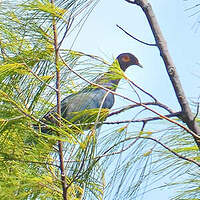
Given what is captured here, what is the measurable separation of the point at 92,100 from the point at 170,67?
2.21ft

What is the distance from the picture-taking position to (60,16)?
1.28m

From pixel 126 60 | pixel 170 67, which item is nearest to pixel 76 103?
pixel 170 67

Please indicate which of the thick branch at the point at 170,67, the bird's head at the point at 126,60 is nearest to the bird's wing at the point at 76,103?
the thick branch at the point at 170,67

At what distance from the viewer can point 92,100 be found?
1.92 metres

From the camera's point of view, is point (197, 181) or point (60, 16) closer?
point (60, 16)

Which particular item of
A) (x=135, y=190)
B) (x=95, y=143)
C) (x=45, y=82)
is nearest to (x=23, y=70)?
(x=45, y=82)

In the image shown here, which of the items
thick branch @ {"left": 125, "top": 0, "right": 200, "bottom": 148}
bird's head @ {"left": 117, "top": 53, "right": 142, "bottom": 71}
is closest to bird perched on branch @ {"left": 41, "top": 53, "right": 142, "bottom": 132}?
bird's head @ {"left": 117, "top": 53, "right": 142, "bottom": 71}

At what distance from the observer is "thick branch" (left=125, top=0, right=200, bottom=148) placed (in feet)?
4.12

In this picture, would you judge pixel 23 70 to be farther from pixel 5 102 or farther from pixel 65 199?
pixel 65 199

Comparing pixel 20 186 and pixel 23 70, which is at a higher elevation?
pixel 23 70

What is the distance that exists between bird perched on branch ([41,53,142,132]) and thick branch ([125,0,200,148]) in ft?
0.40

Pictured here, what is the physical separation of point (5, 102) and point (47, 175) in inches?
9.6

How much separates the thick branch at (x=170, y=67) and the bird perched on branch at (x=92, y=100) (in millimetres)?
121

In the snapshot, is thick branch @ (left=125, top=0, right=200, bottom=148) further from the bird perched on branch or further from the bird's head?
→ the bird's head
